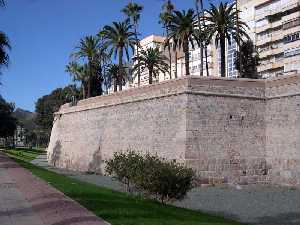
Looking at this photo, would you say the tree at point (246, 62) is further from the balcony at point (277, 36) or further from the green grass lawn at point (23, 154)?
the green grass lawn at point (23, 154)

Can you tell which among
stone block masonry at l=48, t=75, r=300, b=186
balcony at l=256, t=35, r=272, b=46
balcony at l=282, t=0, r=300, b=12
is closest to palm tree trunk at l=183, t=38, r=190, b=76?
stone block masonry at l=48, t=75, r=300, b=186

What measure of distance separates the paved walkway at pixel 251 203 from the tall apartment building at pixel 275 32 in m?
37.1

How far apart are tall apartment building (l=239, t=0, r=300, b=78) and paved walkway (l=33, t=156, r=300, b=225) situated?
1462 inches

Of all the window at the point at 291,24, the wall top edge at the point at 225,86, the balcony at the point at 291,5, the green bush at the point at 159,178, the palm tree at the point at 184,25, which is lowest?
the green bush at the point at 159,178

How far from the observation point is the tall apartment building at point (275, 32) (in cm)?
5947

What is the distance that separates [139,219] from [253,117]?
16911 millimetres

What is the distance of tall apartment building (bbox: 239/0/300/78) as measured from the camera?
59469mm

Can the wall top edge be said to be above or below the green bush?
above

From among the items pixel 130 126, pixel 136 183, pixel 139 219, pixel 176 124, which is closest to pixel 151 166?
pixel 136 183

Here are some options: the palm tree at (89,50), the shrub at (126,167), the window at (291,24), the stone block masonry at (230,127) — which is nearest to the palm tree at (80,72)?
the palm tree at (89,50)

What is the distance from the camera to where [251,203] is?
1880 centimetres

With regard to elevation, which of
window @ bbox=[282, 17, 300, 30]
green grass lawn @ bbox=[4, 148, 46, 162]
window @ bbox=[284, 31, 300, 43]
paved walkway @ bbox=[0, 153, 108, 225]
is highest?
window @ bbox=[282, 17, 300, 30]

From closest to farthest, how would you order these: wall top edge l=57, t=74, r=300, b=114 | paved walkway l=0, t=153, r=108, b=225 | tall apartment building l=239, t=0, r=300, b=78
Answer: paved walkway l=0, t=153, r=108, b=225
wall top edge l=57, t=74, r=300, b=114
tall apartment building l=239, t=0, r=300, b=78

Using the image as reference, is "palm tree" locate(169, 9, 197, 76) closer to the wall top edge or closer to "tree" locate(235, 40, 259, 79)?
"tree" locate(235, 40, 259, 79)
